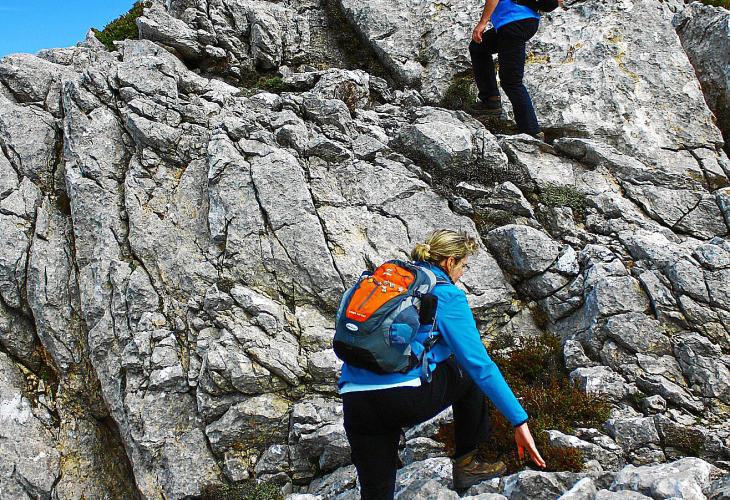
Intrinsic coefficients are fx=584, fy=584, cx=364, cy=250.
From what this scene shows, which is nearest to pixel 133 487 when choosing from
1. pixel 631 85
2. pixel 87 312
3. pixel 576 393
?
pixel 87 312

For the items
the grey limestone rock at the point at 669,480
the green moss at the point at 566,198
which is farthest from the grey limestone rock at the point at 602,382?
the green moss at the point at 566,198

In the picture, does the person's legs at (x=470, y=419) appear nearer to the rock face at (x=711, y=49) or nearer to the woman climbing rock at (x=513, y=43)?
the woman climbing rock at (x=513, y=43)

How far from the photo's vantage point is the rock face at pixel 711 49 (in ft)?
45.5

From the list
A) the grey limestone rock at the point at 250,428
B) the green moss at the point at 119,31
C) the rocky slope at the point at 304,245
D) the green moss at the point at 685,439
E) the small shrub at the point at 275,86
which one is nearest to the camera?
the green moss at the point at 685,439

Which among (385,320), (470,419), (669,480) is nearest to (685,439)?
(669,480)

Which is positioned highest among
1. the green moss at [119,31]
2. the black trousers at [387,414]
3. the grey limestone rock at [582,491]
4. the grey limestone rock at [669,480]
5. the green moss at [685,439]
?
the green moss at [119,31]

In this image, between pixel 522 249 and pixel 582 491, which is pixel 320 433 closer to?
pixel 582 491

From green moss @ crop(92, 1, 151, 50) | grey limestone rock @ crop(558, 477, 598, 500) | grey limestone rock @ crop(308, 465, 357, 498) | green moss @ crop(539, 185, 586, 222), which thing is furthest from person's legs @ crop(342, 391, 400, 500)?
green moss @ crop(92, 1, 151, 50)

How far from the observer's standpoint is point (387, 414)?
5816mm

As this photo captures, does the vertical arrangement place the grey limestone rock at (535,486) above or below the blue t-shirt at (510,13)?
below

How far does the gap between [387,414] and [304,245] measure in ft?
18.4

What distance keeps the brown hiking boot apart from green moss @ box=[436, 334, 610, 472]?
0.85 feet

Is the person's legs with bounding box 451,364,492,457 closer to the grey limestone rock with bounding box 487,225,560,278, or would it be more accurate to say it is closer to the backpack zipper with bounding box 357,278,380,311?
the backpack zipper with bounding box 357,278,380,311

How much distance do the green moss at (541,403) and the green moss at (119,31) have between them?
45.4ft
